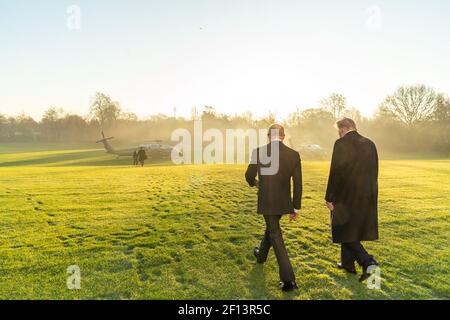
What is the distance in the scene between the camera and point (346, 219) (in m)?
5.49

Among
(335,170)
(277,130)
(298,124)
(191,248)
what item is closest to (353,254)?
(335,170)

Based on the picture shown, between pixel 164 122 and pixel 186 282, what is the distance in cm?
8902

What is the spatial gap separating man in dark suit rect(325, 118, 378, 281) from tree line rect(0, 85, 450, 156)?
61.1 metres

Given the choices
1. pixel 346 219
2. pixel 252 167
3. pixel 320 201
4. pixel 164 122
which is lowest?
pixel 320 201

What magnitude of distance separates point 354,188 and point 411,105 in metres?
83.8

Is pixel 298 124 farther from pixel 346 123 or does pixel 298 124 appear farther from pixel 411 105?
pixel 346 123

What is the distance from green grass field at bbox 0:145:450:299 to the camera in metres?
5.18

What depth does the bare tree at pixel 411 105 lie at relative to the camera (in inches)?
2906

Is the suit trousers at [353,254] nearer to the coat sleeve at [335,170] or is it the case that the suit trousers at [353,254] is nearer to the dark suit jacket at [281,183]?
the coat sleeve at [335,170]

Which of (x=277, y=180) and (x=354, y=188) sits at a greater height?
(x=277, y=180)

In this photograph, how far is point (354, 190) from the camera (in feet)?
17.8
